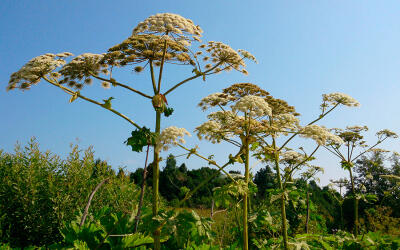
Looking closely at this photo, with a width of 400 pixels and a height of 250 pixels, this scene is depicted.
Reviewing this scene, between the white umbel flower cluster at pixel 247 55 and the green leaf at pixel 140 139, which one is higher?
the white umbel flower cluster at pixel 247 55

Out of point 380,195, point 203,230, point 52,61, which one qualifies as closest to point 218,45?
point 52,61

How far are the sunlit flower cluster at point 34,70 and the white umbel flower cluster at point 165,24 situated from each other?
1053mm

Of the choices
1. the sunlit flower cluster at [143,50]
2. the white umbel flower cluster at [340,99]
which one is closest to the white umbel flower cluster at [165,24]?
the sunlit flower cluster at [143,50]

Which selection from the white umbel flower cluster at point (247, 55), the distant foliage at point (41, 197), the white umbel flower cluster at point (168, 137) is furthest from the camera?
the distant foliage at point (41, 197)

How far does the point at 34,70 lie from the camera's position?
3.50 m

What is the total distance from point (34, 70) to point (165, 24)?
1589 millimetres

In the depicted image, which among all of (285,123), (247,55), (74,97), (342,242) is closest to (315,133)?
(285,123)

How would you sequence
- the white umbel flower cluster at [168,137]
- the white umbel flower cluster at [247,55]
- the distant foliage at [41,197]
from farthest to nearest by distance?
the distant foliage at [41,197] → the white umbel flower cluster at [247,55] → the white umbel flower cluster at [168,137]

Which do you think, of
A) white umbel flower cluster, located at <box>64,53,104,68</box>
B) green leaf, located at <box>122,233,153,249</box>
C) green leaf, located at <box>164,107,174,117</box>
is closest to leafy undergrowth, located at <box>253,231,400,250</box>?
green leaf, located at <box>122,233,153,249</box>

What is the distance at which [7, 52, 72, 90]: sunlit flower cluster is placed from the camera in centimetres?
353

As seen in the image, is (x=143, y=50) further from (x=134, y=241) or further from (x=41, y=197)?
(x=41, y=197)

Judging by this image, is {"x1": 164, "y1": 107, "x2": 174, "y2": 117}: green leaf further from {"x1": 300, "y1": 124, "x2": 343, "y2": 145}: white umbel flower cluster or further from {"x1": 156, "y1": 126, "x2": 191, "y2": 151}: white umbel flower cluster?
{"x1": 300, "y1": 124, "x2": 343, "y2": 145}: white umbel flower cluster

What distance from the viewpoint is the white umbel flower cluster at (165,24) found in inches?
129

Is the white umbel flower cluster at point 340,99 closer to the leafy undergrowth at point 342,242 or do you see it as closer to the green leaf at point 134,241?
the leafy undergrowth at point 342,242
